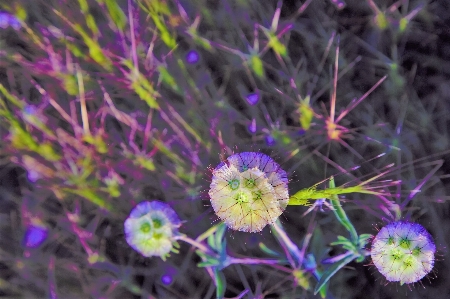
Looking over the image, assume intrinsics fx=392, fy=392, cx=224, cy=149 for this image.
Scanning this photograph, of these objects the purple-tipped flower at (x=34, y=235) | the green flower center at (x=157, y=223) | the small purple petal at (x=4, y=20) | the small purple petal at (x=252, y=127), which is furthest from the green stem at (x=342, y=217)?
the small purple petal at (x=4, y=20)

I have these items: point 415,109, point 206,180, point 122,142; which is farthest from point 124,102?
point 415,109

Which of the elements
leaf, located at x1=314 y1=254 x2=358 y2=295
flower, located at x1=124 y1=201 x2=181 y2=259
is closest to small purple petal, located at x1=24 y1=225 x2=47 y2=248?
flower, located at x1=124 y1=201 x2=181 y2=259

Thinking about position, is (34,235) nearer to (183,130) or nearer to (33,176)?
(33,176)

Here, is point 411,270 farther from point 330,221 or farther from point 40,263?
point 40,263

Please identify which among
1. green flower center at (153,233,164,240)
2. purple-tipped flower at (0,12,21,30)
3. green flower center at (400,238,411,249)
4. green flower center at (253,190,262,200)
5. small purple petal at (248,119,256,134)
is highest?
purple-tipped flower at (0,12,21,30)

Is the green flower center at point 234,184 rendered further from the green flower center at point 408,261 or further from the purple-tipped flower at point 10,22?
the purple-tipped flower at point 10,22

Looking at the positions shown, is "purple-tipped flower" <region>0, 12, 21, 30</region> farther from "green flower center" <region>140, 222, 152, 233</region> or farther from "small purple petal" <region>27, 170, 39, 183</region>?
"green flower center" <region>140, 222, 152, 233</region>
